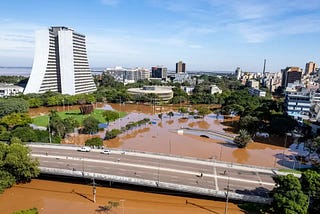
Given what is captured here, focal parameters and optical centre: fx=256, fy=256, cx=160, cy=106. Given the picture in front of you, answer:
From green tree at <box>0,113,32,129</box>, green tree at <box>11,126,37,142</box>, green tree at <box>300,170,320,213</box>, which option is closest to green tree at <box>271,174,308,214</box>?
green tree at <box>300,170,320,213</box>

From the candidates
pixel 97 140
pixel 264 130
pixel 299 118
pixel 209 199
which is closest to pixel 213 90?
pixel 299 118

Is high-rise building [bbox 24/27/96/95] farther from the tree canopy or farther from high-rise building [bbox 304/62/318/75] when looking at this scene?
high-rise building [bbox 304/62/318/75]

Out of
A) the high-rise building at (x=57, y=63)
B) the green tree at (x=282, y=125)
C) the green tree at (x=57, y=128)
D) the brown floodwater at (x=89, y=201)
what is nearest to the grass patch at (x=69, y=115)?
the green tree at (x=57, y=128)

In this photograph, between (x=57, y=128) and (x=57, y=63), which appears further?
(x=57, y=63)

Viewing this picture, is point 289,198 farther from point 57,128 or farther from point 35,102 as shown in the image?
point 35,102

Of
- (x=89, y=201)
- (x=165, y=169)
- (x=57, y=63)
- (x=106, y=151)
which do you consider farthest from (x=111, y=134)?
(x=57, y=63)

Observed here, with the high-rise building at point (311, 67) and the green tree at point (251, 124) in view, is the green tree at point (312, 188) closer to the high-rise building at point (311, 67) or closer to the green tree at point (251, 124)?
the green tree at point (251, 124)
